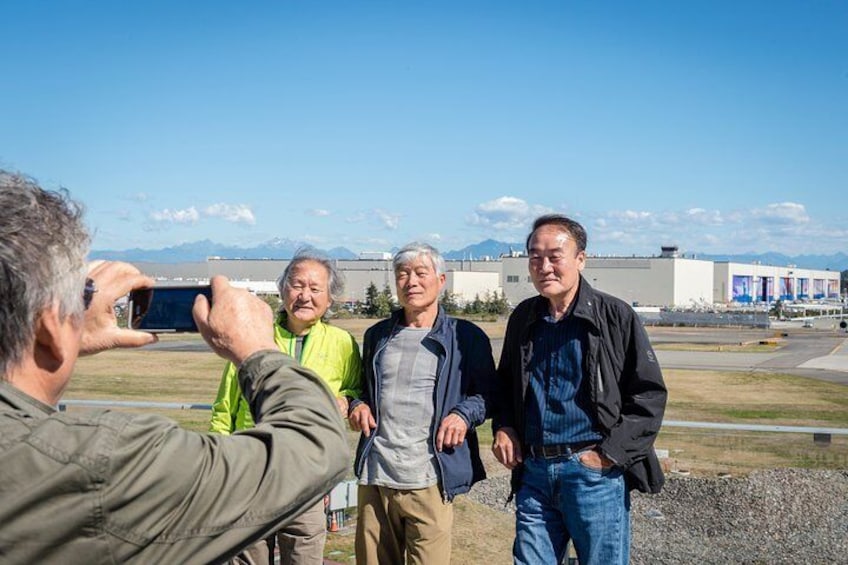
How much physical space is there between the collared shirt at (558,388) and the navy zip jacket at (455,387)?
11.3 inches

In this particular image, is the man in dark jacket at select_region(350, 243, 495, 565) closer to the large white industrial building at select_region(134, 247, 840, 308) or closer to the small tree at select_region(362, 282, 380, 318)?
the small tree at select_region(362, 282, 380, 318)

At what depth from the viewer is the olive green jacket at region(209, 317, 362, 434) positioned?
370 centimetres

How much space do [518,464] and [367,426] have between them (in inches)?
29.2

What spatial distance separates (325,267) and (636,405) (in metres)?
1.69

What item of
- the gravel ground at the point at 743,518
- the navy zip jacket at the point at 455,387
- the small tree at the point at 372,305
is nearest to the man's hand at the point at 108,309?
the navy zip jacket at the point at 455,387

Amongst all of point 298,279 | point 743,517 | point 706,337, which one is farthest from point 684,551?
point 706,337

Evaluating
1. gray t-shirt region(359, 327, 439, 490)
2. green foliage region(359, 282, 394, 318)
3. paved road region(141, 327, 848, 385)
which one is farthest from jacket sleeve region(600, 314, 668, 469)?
green foliage region(359, 282, 394, 318)

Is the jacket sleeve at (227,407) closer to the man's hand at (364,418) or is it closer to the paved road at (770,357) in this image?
the man's hand at (364,418)

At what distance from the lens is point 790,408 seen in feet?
56.3

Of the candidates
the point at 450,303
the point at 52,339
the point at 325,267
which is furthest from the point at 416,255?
the point at 450,303

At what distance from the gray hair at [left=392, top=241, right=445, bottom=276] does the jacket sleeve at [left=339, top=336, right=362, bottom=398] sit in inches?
18.7

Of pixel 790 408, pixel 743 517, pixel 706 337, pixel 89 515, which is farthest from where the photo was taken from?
pixel 706 337

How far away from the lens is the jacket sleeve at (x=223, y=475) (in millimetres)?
1112

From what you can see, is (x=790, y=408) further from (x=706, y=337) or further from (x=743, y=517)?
(x=706, y=337)
